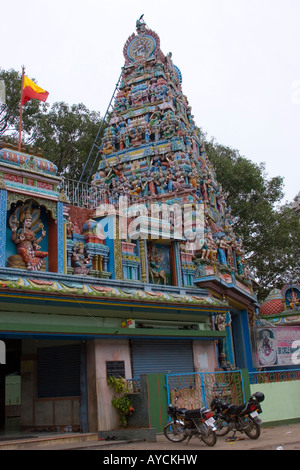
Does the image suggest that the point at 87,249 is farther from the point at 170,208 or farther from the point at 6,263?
the point at 170,208

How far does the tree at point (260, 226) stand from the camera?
1379 inches

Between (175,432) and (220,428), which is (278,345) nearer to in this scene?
(220,428)

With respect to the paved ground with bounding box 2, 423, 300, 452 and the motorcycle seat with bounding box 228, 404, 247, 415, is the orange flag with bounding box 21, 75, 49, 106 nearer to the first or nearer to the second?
the paved ground with bounding box 2, 423, 300, 452

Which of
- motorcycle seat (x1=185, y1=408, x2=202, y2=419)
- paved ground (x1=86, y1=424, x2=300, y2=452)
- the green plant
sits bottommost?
paved ground (x1=86, y1=424, x2=300, y2=452)

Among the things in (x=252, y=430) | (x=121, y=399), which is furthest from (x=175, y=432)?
(x=121, y=399)

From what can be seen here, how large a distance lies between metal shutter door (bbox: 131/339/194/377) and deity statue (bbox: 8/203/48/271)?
3.60 meters

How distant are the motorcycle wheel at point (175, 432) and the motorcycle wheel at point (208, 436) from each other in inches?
23.3

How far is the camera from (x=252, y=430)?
12.0 meters

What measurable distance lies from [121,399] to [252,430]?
3291mm

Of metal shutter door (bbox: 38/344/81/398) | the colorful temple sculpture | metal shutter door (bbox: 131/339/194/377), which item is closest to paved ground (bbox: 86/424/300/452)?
the colorful temple sculpture

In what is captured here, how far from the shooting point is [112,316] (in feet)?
50.1

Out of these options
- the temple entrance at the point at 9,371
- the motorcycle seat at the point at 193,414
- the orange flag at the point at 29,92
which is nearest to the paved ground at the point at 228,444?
the motorcycle seat at the point at 193,414

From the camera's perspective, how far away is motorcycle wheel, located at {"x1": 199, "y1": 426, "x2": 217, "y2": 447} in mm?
10867

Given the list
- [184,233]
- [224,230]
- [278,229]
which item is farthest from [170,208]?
[278,229]
